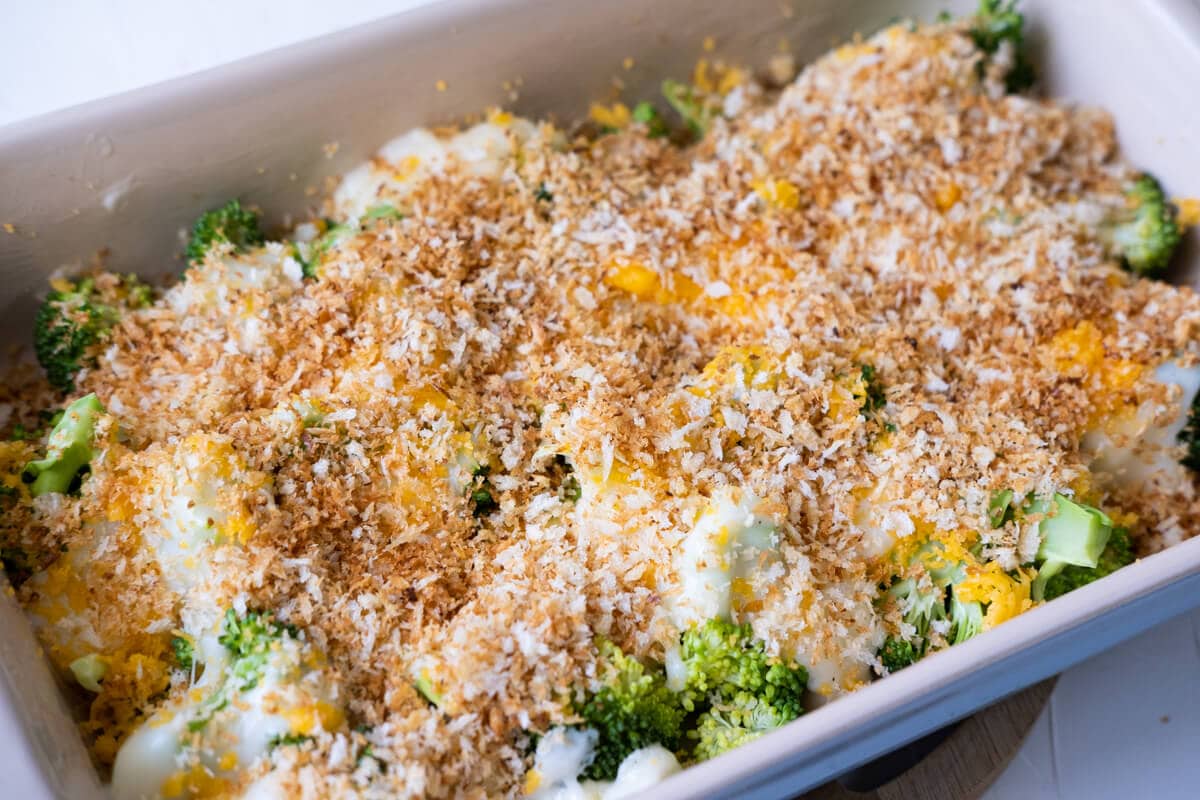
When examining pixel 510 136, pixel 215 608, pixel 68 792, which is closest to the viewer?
pixel 68 792

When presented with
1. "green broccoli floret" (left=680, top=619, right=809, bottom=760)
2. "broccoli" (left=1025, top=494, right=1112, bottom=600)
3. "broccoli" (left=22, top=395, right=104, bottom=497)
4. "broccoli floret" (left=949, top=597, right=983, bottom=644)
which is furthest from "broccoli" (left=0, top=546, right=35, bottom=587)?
"broccoli" (left=1025, top=494, right=1112, bottom=600)

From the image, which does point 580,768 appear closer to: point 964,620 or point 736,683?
point 736,683

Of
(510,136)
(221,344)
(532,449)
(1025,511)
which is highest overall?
(510,136)

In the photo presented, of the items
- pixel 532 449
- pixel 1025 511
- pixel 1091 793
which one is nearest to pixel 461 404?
pixel 532 449

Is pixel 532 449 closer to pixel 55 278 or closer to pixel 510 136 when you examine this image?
pixel 510 136

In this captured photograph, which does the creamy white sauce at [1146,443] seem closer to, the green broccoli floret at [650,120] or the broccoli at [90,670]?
the green broccoli floret at [650,120]
